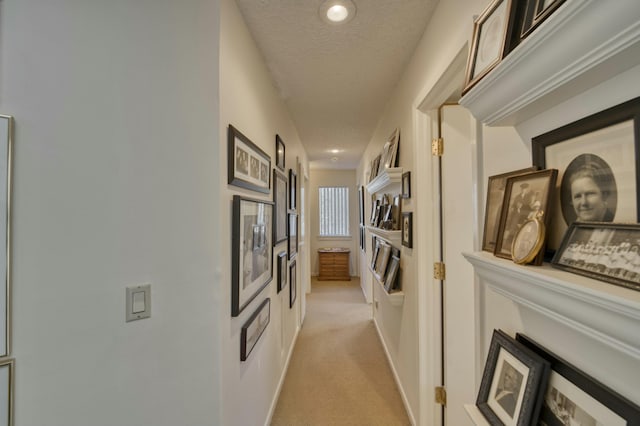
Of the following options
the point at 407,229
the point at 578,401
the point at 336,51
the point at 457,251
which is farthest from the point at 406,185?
the point at 578,401

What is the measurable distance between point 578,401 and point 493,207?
1.67 feet

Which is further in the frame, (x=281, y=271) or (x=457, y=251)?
(x=281, y=271)

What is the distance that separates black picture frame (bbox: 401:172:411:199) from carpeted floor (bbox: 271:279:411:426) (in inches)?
65.3

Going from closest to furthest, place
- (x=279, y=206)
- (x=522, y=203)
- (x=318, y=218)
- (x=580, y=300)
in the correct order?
1. (x=580, y=300)
2. (x=522, y=203)
3. (x=279, y=206)
4. (x=318, y=218)

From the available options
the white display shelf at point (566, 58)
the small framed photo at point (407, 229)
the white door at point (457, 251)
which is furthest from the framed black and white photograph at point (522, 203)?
the small framed photo at point (407, 229)

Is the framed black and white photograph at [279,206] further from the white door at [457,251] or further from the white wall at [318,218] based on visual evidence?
the white wall at [318,218]

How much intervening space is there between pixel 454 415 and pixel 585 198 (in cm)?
163

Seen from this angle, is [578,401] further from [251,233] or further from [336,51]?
[336,51]

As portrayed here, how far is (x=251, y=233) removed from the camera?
145 centimetres

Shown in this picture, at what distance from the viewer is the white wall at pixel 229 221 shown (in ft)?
3.81

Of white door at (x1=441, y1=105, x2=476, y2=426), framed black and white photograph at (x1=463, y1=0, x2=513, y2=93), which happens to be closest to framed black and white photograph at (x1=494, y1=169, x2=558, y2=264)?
framed black and white photograph at (x1=463, y1=0, x2=513, y2=93)

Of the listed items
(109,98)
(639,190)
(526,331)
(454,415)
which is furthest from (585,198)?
(454,415)

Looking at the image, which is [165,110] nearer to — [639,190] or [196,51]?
[196,51]

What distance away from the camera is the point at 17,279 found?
3.09 feet
